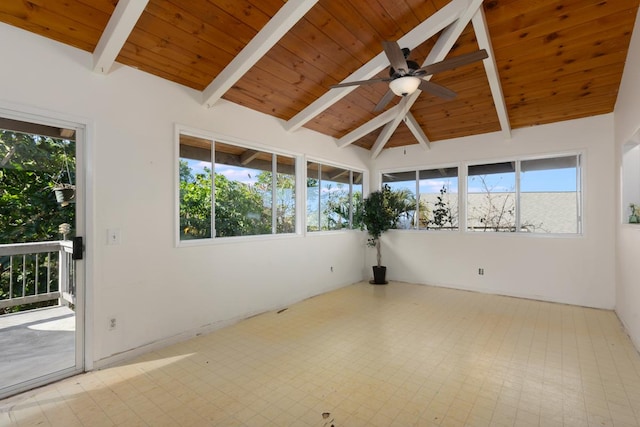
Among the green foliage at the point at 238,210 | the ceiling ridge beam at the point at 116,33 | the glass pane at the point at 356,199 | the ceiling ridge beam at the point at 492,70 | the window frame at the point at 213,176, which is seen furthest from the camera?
the glass pane at the point at 356,199

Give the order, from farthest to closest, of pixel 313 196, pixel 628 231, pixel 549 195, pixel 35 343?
pixel 313 196, pixel 549 195, pixel 628 231, pixel 35 343

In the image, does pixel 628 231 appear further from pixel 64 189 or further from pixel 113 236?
pixel 64 189

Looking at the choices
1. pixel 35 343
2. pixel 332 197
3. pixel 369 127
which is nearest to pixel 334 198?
pixel 332 197

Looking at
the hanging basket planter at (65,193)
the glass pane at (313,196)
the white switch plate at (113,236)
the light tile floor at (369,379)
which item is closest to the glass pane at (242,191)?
the glass pane at (313,196)

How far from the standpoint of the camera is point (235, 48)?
290 centimetres

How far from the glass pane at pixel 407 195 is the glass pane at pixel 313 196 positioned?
1.75m

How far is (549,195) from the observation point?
14.9 ft

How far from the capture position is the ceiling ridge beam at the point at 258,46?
8.03 feet

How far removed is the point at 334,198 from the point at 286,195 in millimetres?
1248

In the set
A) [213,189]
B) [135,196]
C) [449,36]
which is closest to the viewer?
[135,196]

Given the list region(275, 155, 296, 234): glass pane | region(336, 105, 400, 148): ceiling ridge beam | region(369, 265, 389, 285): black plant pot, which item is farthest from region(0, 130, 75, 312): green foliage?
region(369, 265, 389, 285): black plant pot

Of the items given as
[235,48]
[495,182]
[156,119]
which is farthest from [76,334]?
[495,182]

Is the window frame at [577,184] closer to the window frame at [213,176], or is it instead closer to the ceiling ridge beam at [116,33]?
the window frame at [213,176]

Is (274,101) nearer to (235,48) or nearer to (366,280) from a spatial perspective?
(235,48)
